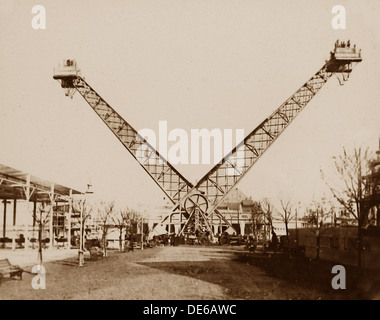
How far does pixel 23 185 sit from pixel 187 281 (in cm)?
436

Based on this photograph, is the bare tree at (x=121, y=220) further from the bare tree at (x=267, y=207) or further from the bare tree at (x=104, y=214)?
the bare tree at (x=267, y=207)

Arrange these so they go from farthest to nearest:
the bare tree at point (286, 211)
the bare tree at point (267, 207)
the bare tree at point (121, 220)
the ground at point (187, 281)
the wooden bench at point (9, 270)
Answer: the bare tree at point (267, 207) → the bare tree at point (286, 211) → the bare tree at point (121, 220) → the wooden bench at point (9, 270) → the ground at point (187, 281)

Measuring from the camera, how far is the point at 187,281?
8922 millimetres

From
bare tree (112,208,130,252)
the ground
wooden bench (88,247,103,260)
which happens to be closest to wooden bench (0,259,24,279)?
the ground

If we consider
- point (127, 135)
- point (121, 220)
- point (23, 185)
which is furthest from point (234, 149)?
point (23, 185)

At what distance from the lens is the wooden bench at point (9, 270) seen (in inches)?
354

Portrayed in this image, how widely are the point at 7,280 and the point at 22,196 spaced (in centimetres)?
384

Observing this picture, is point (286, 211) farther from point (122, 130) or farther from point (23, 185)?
point (23, 185)

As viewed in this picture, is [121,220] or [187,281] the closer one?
[187,281]

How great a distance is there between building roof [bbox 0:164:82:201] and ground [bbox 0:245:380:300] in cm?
185

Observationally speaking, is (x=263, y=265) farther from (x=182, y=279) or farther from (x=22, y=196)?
(x=22, y=196)

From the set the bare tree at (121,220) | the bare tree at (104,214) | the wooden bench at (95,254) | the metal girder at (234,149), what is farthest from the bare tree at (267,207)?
the wooden bench at (95,254)

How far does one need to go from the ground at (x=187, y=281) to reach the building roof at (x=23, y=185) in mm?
1849
